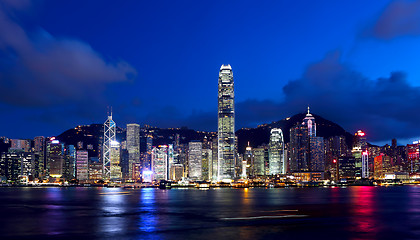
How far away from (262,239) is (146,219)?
28054 millimetres

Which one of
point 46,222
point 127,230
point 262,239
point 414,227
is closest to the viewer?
point 262,239

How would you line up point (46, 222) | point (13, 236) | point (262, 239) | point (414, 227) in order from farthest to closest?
point (46, 222)
point (414, 227)
point (13, 236)
point (262, 239)

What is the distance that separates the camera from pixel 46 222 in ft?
234

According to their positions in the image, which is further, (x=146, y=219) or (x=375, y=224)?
(x=146, y=219)

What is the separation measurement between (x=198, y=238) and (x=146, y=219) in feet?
76.7

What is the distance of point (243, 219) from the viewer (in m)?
72.8

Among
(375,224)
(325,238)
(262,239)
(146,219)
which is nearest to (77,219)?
(146,219)

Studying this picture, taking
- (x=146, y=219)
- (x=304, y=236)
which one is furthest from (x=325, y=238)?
(x=146, y=219)

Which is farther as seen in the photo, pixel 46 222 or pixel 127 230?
pixel 46 222

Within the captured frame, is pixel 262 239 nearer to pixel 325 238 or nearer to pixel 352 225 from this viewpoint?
pixel 325 238

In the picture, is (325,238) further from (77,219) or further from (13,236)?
(77,219)

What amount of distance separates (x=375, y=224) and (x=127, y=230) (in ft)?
116

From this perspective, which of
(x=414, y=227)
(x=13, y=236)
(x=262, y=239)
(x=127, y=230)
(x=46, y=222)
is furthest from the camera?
(x=46, y=222)

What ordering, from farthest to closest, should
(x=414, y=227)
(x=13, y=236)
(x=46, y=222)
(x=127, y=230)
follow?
(x=46, y=222)
(x=414, y=227)
(x=127, y=230)
(x=13, y=236)
